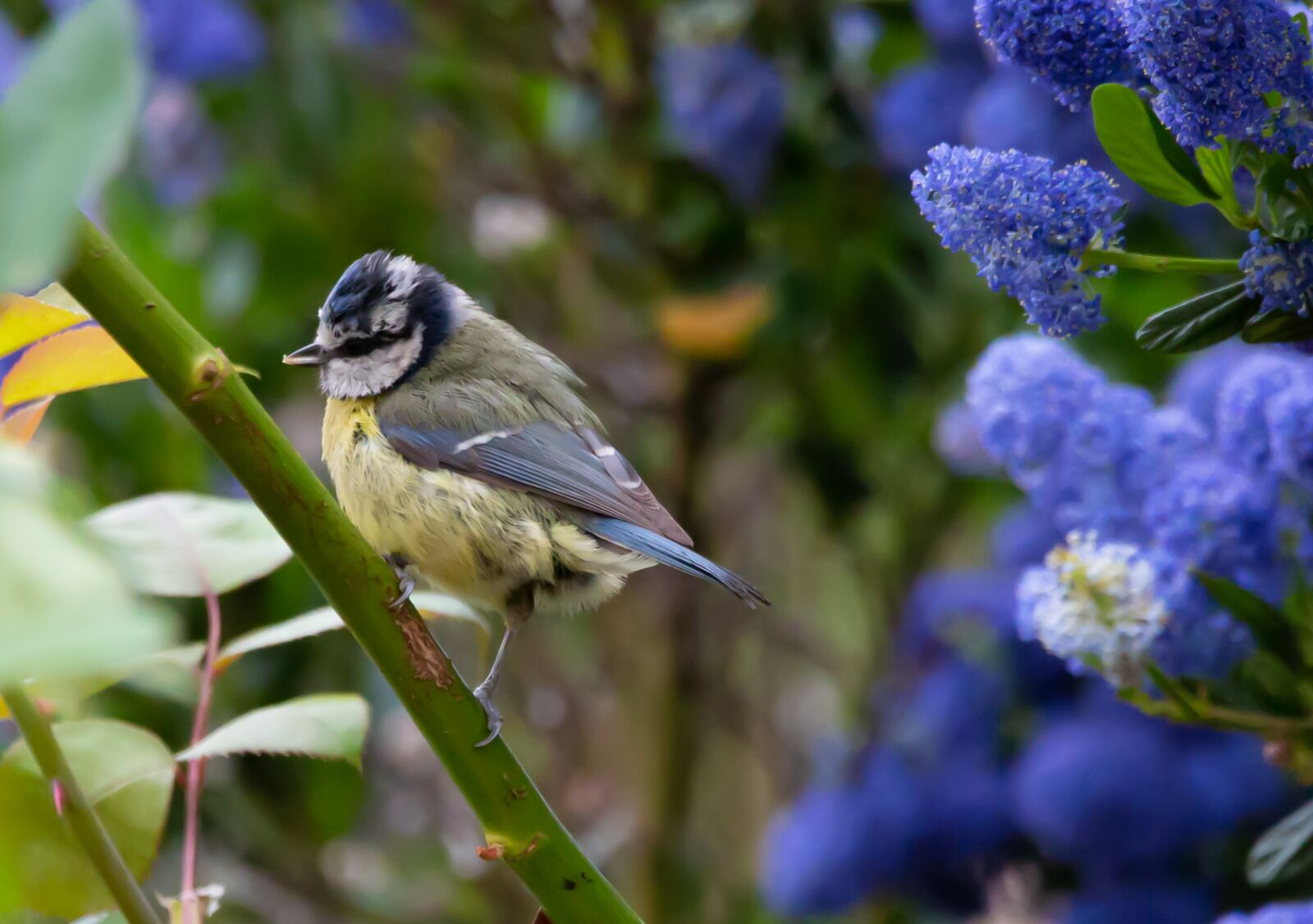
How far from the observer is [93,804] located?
502 mm

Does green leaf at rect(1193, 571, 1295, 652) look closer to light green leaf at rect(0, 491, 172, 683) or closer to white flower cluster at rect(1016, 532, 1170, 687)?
white flower cluster at rect(1016, 532, 1170, 687)

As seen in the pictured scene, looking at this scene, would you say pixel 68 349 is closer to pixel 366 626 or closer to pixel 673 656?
pixel 366 626

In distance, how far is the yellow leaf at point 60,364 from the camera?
0.48 meters

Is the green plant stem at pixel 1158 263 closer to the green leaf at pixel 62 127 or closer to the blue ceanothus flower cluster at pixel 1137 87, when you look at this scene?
the blue ceanothus flower cluster at pixel 1137 87

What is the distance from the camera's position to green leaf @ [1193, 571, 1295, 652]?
59 centimetres

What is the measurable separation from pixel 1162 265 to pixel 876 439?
105cm

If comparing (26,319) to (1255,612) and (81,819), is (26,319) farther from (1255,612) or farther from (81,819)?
(1255,612)

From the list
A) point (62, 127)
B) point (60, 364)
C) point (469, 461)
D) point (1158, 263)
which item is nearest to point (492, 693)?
point (469, 461)

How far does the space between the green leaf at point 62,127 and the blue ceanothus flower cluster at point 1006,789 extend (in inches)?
36.4

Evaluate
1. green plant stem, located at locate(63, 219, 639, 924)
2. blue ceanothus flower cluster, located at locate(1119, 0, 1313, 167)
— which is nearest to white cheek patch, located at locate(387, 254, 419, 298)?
green plant stem, located at locate(63, 219, 639, 924)

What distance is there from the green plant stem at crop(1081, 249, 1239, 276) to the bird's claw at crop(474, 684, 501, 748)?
0.26 metres

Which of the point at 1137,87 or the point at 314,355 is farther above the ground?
the point at 314,355

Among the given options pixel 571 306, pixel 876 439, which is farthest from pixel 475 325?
pixel 571 306

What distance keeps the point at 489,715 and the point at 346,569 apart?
190 mm
